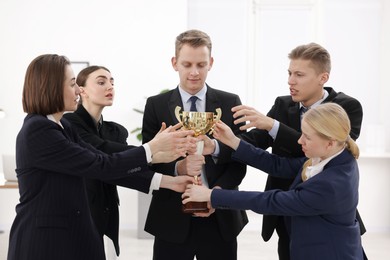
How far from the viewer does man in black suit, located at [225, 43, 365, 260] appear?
2369mm

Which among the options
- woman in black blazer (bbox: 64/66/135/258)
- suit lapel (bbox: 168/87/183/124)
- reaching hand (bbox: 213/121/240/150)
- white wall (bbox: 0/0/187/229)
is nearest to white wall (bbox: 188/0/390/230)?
white wall (bbox: 0/0/187/229)

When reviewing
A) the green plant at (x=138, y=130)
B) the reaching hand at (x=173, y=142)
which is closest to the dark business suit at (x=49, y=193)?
the reaching hand at (x=173, y=142)

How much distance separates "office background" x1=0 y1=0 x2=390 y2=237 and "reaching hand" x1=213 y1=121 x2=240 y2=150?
11.7ft

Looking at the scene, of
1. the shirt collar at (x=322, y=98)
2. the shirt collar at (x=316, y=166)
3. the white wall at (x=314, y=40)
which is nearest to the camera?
the shirt collar at (x=316, y=166)

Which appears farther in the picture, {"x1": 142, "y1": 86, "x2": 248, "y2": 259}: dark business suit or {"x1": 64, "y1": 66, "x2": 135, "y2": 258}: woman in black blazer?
{"x1": 64, "y1": 66, "x2": 135, "y2": 258}: woman in black blazer

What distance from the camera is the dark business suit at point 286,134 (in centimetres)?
238

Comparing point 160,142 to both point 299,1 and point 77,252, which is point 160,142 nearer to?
point 77,252

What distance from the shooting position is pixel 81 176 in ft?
6.73

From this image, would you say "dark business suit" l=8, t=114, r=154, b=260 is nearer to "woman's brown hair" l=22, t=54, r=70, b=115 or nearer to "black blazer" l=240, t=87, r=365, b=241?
"woman's brown hair" l=22, t=54, r=70, b=115

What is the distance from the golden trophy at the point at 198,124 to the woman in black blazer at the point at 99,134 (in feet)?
1.84

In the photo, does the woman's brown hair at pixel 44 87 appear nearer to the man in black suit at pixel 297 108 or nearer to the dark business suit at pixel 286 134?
the man in black suit at pixel 297 108

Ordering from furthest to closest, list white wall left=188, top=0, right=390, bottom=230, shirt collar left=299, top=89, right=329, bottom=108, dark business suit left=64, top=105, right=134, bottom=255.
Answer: white wall left=188, top=0, right=390, bottom=230 < dark business suit left=64, top=105, right=134, bottom=255 < shirt collar left=299, top=89, right=329, bottom=108

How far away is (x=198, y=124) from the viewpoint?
7.50ft

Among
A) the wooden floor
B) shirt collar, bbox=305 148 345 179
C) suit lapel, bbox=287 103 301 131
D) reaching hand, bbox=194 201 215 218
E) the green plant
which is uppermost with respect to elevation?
suit lapel, bbox=287 103 301 131
